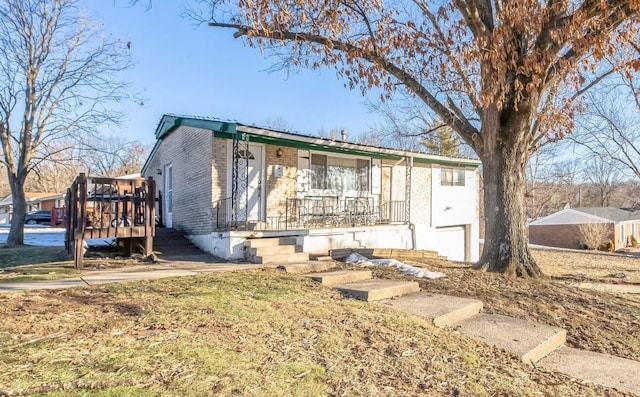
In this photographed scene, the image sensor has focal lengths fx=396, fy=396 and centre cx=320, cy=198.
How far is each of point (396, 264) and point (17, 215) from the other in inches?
480

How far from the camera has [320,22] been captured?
779cm

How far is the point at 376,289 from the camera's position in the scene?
505 centimetres

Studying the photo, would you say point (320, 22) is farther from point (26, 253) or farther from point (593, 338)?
point (26, 253)

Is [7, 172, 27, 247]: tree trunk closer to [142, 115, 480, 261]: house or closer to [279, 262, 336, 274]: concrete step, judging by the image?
[142, 115, 480, 261]: house

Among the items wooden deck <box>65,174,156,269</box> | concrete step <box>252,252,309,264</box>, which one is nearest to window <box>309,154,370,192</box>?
concrete step <box>252,252,309,264</box>

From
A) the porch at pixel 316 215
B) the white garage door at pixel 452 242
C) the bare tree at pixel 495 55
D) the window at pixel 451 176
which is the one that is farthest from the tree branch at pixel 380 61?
the white garage door at pixel 452 242

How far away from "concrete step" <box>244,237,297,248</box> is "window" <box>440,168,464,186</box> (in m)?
8.93

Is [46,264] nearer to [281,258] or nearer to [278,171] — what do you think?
[281,258]

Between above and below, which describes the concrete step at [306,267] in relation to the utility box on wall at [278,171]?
below

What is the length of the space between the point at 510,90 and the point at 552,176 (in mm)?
34004

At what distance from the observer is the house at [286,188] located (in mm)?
9562

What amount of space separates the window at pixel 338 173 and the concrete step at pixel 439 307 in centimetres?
689

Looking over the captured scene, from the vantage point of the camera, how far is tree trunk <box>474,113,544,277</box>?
7.62 m

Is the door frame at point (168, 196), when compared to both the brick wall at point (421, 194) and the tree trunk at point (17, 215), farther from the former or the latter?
the brick wall at point (421, 194)
